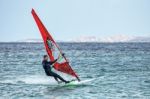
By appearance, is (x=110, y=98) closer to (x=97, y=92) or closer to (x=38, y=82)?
(x=97, y=92)

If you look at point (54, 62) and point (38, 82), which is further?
point (38, 82)

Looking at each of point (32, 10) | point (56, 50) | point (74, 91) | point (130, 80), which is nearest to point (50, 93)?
point (74, 91)

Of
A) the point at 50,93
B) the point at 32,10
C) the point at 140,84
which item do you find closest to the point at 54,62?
the point at 50,93

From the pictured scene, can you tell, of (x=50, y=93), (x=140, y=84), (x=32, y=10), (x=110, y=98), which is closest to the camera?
(x=110, y=98)

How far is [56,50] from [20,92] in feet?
11.9

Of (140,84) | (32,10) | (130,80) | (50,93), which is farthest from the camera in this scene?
(130,80)

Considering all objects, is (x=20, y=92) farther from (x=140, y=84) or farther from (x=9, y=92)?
(x=140, y=84)

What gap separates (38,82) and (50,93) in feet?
18.5

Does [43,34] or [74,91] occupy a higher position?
[43,34]

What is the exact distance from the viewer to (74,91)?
27.5 metres

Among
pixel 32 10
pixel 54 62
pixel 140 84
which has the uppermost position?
pixel 32 10

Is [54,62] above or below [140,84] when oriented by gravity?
above

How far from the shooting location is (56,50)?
29281 millimetres

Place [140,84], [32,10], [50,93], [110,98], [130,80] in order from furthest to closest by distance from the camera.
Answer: [130,80] < [140,84] < [32,10] < [50,93] < [110,98]
